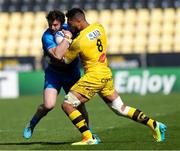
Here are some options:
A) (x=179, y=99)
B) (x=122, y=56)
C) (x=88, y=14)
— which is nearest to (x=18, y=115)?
(x=179, y=99)

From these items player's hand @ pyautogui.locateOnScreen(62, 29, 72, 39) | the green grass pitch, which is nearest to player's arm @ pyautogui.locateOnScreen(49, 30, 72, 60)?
player's hand @ pyautogui.locateOnScreen(62, 29, 72, 39)

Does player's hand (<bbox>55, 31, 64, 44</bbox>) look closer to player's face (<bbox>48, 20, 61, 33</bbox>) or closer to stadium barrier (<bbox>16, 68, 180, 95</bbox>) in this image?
player's face (<bbox>48, 20, 61, 33</bbox>)

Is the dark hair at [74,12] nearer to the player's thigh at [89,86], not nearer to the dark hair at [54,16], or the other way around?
the dark hair at [54,16]

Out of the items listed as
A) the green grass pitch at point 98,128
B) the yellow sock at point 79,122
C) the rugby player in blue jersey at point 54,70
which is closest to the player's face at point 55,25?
the rugby player in blue jersey at point 54,70

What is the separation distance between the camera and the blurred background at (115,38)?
29.4 m

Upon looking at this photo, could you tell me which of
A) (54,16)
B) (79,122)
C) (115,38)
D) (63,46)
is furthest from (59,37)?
(115,38)

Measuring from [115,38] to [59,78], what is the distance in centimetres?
2191

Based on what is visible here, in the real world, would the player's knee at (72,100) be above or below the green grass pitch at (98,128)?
above

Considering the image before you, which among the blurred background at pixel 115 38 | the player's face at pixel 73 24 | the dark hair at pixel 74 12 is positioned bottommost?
the blurred background at pixel 115 38

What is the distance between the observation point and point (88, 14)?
35.4 m

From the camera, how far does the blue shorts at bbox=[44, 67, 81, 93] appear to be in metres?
12.8

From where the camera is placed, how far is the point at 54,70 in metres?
12.8

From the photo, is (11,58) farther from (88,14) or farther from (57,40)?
(57,40)

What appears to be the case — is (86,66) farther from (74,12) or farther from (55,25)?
(55,25)
